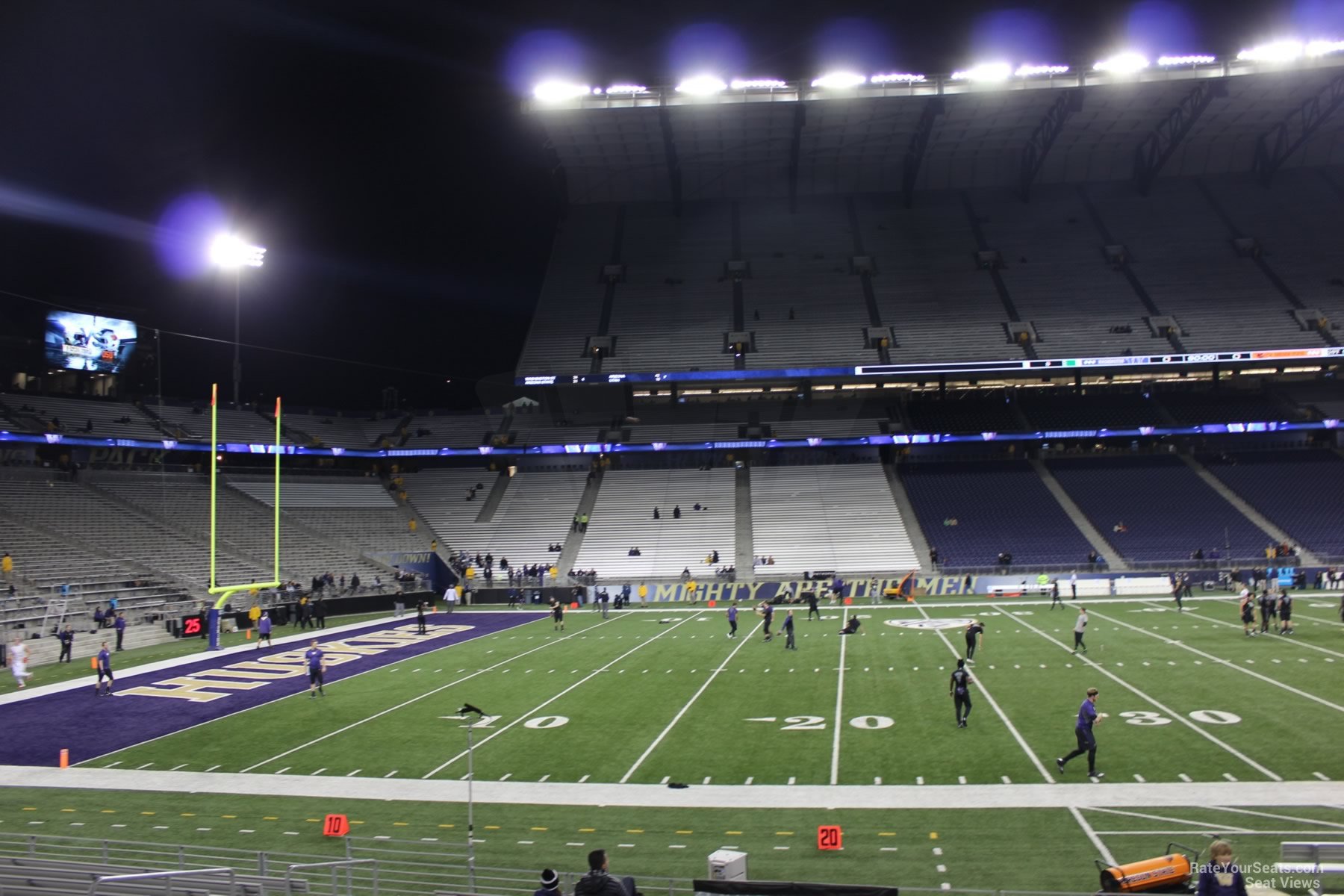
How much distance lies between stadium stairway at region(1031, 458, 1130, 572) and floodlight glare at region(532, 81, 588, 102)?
106 ft

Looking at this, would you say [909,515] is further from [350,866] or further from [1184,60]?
[350,866]

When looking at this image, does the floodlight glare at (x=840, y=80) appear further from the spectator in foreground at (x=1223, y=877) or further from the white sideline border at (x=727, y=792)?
the spectator in foreground at (x=1223, y=877)

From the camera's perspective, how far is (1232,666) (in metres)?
20.3

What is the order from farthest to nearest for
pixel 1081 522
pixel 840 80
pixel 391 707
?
pixel 840 80
pixel 1081 522
pixel 391 707

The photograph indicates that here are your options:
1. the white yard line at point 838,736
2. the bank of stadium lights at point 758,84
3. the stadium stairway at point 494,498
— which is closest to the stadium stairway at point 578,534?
the stadium stairway at point 494,498

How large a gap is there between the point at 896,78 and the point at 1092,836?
46226mm

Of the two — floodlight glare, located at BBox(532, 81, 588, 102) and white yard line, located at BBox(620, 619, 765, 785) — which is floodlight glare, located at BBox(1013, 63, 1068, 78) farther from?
white yard line, located at BBox(620, 619, 765, 785)

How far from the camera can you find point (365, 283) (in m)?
49.3

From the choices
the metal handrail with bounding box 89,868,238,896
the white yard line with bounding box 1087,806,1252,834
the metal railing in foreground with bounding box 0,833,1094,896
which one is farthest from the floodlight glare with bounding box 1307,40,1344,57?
the metal handrail with bounding box 89,868,238,896

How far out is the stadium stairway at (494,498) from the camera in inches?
2061

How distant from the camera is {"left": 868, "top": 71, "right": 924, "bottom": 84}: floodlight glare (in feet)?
161


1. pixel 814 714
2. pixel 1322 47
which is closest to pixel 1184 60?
pixel 1322 47

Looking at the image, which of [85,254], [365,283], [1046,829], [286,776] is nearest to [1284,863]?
[1046,829]

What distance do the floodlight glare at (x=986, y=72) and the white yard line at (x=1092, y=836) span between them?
45.0 metres
